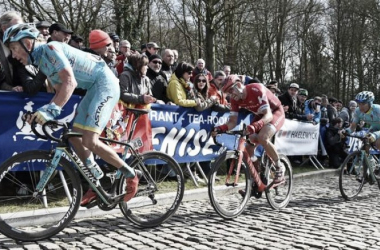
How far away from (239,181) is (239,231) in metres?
1.26

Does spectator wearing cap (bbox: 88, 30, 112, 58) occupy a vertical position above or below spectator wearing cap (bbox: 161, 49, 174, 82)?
below

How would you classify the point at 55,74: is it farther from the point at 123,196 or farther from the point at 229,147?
the point at 229,147

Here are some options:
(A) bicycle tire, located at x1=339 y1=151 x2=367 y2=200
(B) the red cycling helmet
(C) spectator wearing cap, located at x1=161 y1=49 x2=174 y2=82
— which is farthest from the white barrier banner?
(B) the red cycling helmet

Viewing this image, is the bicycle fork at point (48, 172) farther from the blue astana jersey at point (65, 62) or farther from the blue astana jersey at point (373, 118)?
the blue astana jersey at point (373, 118)

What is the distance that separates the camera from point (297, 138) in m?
11.5

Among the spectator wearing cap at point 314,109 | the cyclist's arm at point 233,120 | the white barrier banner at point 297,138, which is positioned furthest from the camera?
the spectator wearing cap at point 314,109

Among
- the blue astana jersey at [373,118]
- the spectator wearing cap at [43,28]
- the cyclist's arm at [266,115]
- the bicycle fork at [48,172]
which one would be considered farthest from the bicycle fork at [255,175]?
the spectator wearing cap at [43,28]

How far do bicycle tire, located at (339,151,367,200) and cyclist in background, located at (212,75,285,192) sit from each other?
186 centimetres

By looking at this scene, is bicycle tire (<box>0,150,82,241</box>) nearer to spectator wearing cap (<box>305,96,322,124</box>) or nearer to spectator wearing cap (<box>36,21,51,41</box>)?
spectator wearing cap (<box>36,21,51,41</box>)

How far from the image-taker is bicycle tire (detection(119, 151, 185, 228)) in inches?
212

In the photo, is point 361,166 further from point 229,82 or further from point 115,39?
point 115,39

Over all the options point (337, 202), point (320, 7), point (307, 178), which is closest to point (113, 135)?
point (337, 202)

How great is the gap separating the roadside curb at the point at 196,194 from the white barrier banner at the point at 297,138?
76 cm

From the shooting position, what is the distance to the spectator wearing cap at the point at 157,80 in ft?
26.7
